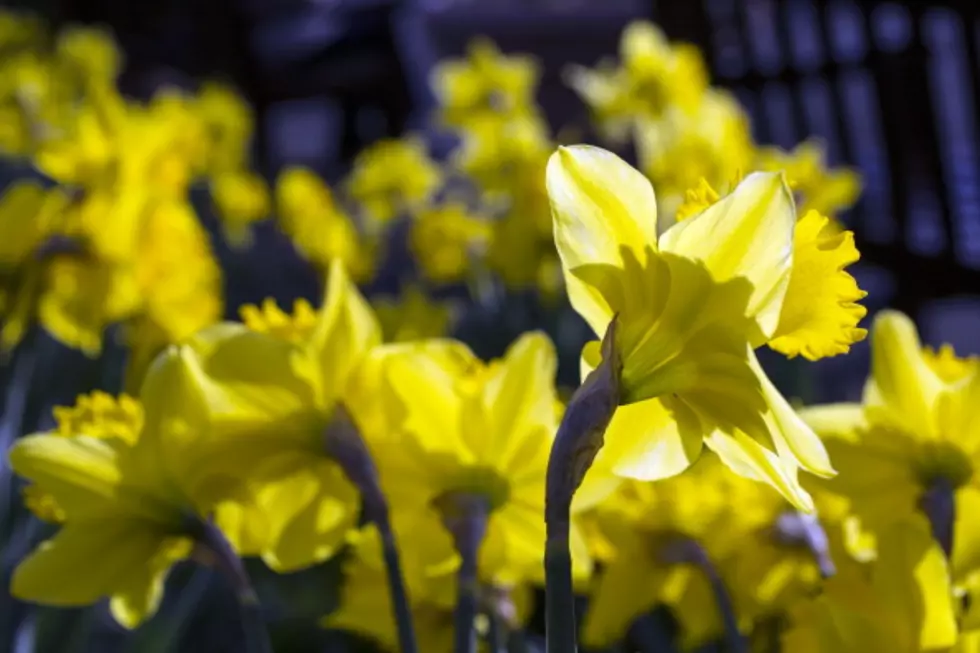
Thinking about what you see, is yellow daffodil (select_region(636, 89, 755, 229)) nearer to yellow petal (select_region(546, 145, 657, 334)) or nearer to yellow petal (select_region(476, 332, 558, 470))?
yellow petal (select_region(476, 332, 558, 470))

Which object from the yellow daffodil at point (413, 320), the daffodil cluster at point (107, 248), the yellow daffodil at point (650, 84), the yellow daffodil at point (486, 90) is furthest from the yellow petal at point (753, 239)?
the yellow daffodil at point (486, 90)

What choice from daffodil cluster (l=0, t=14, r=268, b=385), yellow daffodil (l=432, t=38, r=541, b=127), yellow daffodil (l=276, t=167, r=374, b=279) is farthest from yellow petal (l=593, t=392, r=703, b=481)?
yellow daffodil (l=432, t=38, r=541, b=127)

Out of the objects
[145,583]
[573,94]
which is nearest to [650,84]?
[145,583]

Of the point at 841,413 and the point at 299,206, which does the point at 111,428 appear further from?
the point at 299,206

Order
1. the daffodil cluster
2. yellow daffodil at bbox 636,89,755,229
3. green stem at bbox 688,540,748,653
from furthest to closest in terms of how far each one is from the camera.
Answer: yellow daffodil at bbox 636,89,755,229, the daffodil cluster, green stem at bbox 688,540,748,653

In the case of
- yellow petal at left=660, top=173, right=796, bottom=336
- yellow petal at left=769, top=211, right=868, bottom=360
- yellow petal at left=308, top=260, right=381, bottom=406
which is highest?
yellow petal at left=660, top=173, right=796, bottom=336

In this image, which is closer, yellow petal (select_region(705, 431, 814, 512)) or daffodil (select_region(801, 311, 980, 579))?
yellow petal (select_region(705, 431, 814, 512))

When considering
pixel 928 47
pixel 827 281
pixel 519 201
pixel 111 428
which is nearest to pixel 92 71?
pixel 519 201
